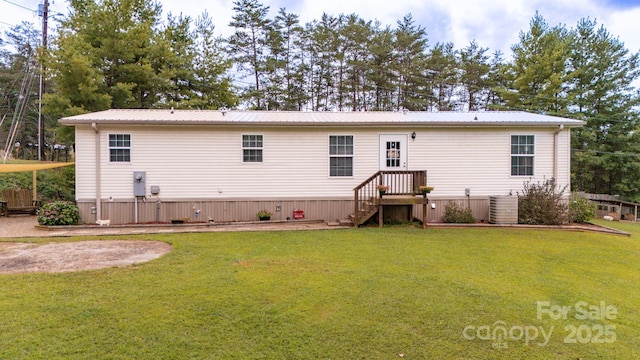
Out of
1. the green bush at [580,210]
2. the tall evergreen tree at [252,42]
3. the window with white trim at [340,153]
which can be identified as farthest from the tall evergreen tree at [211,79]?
the green bush at [580,210]

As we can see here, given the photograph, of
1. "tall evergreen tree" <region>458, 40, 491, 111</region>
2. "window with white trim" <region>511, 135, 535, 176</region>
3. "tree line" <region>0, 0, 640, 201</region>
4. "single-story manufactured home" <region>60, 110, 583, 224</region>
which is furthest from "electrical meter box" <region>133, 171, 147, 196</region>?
"tall evergreen tree" <region>458, 40, 491, 111</region>

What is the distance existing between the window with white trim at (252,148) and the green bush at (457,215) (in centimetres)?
580

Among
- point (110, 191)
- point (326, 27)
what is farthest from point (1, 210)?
point (326, 27)

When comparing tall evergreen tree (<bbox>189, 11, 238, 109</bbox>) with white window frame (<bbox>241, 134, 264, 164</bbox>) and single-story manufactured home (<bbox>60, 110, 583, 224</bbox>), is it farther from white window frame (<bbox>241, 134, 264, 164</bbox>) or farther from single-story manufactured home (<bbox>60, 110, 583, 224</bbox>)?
white window frame (<bbox>241, 134, 264, 164</bbox>)

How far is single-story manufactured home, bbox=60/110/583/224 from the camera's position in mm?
9109

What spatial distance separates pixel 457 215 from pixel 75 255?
908 cm

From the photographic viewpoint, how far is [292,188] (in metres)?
9.76

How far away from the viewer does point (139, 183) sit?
29.8 ft

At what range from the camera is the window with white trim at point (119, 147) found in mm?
9047

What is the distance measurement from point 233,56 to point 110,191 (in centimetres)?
1502

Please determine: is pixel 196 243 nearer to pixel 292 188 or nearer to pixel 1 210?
pixel 292 188

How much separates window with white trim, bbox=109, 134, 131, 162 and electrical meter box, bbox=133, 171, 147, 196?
0.51 metres

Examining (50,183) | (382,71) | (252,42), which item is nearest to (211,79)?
(252,42)

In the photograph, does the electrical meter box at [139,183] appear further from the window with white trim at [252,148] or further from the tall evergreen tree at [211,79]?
the tall evergreen tree at [211,79]
